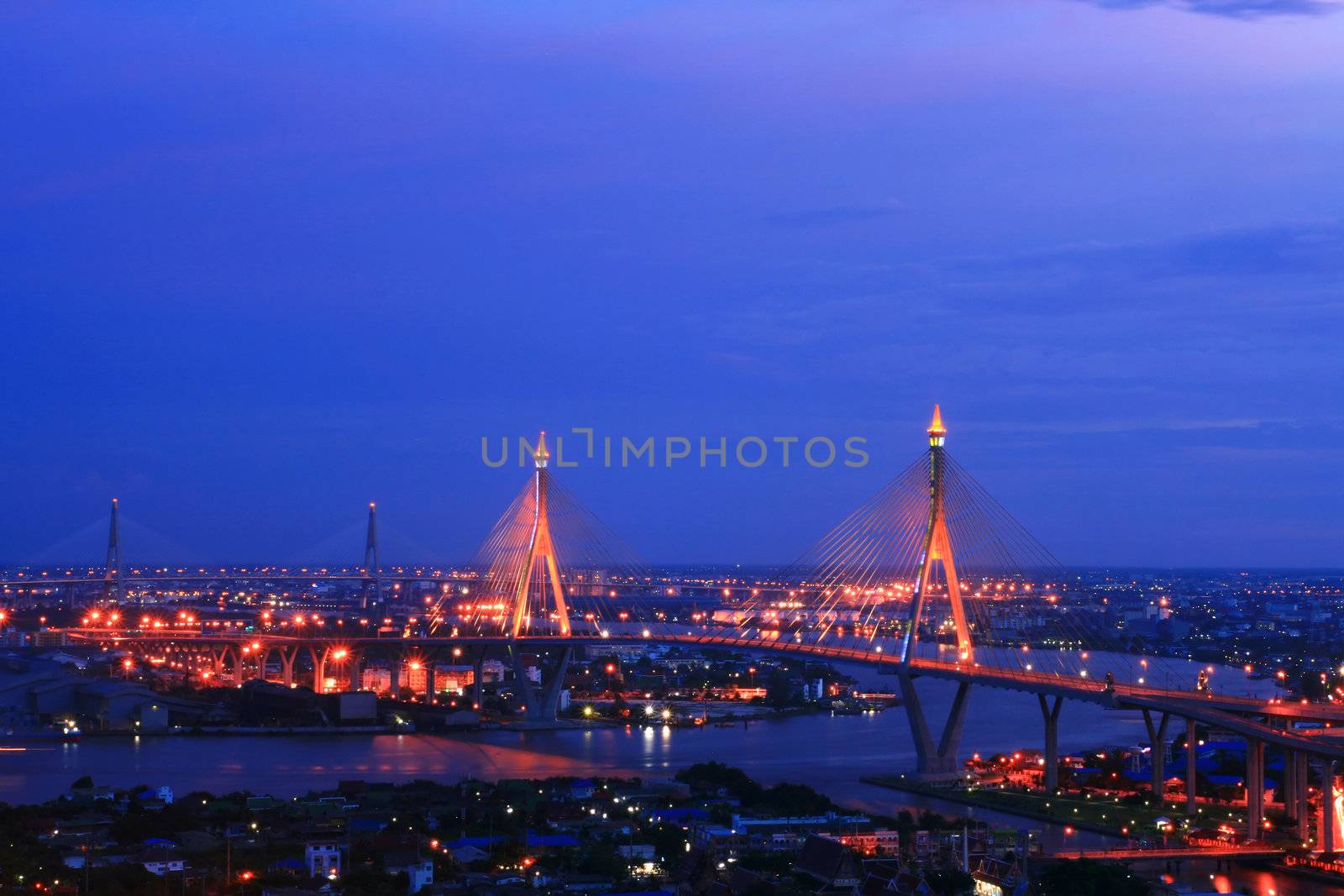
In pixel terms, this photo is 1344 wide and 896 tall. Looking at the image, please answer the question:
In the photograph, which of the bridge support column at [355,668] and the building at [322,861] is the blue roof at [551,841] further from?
the bridge support column at [355,668]

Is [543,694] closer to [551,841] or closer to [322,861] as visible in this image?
[551,841]

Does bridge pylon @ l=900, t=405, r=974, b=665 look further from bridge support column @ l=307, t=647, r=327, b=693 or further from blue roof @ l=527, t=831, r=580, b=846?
bridge support column @ l=307, t=647, r=327, b=693

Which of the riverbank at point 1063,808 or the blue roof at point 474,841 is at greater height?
the riverbank at point 1063,808

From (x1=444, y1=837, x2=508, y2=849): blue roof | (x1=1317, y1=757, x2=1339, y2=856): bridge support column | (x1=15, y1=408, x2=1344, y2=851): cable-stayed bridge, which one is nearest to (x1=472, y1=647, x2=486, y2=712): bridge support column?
(x1=15, y1=408, x2=1344, y2=851): cable-stayed bridge

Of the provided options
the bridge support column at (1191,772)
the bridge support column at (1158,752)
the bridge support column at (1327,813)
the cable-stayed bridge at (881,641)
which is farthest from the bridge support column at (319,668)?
the bridge support column at (1327,813)

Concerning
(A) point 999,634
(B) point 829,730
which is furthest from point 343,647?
(A) point 999,634

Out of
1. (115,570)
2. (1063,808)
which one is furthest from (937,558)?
(115,570)

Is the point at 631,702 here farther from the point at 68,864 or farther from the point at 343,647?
the point at 68,864
